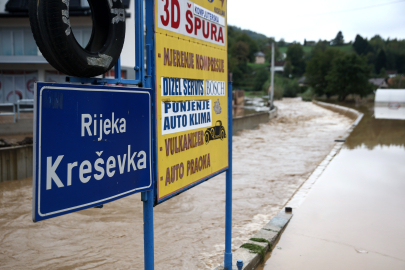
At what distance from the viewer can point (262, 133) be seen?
2053 centimetres

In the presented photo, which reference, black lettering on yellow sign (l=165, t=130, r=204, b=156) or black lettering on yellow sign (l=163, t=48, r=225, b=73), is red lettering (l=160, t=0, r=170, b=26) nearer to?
black lettering on yellow sign (l=163, t=48, r=225, b=73)

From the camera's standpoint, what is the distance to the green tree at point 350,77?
51.4m

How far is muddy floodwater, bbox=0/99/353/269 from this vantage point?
195 inches

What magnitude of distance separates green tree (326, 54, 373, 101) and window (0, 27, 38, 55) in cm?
4120

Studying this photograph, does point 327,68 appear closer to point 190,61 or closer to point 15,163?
point 15,163

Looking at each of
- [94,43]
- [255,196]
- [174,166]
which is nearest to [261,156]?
[255,196]

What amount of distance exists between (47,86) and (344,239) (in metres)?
4.51

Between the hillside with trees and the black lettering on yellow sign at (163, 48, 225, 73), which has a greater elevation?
the hillside with trees

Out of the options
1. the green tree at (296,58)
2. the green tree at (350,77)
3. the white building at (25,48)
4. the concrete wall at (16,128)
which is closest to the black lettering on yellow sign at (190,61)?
the concrete wall at (16,128)

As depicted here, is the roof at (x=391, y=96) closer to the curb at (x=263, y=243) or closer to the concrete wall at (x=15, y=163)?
the curb at (x=263, y=243)

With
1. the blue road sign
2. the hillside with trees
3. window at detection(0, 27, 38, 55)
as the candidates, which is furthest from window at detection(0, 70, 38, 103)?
the blue road sign

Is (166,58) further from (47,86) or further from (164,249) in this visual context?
(164,249)

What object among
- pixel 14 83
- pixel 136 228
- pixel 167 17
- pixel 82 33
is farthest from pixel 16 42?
pixel 167 17

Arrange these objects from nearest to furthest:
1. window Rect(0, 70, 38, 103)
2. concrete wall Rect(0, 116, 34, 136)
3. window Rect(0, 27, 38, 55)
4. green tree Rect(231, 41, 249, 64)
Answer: concrete wall Rect(0, 116, 34, 136) → window Rect(0, 27, 38, 55) → window Rect(0, 70, 38, 103) → green tree Rect(231, 41, 249, 64)
